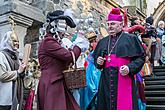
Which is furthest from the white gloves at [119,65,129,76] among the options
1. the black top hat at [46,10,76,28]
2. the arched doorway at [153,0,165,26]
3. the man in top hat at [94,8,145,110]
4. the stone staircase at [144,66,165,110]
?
the arched doorway at [153,0,165,26]

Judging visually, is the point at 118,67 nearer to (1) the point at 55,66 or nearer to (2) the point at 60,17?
(1) the point at 55,66

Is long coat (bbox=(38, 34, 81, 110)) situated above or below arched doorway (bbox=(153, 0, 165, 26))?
below

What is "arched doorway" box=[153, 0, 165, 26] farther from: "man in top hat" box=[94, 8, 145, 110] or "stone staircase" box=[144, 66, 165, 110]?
"man in top hat" box=[94, 8, 145, 110]

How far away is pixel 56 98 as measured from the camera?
3.29 m

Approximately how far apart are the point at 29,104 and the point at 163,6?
1125 cm

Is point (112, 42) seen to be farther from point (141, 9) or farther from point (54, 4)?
point (141, 9)

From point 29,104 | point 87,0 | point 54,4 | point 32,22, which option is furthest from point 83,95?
point 87,0

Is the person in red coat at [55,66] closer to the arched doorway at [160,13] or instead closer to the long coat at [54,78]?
the long coat at [54,78]

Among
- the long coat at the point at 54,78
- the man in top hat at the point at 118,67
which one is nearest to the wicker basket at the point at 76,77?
the long coat at the point at 54,78

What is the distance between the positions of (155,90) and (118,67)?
258 centimetres

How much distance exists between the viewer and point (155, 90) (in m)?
5.87

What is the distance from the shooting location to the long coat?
129 inches

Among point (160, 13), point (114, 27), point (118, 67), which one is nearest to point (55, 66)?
point (118, 67)

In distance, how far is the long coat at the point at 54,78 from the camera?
3.28 metres
